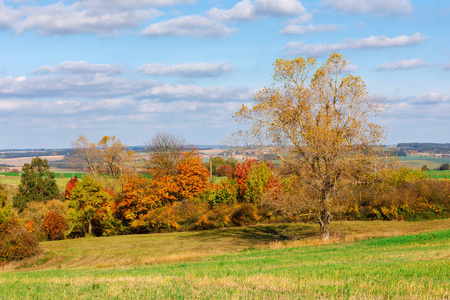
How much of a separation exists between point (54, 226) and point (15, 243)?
1806 cm

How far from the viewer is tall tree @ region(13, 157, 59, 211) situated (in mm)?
69188

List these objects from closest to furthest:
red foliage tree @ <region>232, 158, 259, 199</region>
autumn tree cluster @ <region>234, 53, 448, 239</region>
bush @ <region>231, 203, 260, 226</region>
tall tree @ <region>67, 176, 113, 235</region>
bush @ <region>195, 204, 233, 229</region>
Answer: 1. autumn tree cluster @ <region>234, 53, 448, 239</region>
2. bush @ <region>195, 204, 233, 229</region>
3. bush @ <region>231, 203, 260, 226</region>
4. tall tree @ <region>67, 176, 113, 235</region>
5. red foliage tree @ <region>232, 158, 259, 199</region>

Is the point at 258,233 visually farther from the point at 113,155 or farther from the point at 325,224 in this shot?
the point at 113,155

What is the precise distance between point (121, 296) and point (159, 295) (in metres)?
0.83

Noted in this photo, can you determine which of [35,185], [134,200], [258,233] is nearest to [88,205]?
[134,200]

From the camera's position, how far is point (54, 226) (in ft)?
184

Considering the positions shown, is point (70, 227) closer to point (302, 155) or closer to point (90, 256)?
point (90, 256)

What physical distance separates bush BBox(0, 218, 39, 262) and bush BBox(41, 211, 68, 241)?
1632 centimetres

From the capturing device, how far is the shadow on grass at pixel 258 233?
134 ft

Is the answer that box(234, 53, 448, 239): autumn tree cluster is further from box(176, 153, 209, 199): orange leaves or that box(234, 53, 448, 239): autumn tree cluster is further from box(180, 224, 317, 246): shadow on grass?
box(176, 153, 209, 199): orange leaves

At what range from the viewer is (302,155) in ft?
105

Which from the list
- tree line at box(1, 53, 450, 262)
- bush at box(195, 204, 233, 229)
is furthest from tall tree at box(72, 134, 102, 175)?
bush at box(195, 204, 233, 229)

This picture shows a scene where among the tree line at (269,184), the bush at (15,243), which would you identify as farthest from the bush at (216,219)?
the bush at (15,243)

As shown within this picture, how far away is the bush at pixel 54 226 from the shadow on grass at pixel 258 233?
63.2 feet
